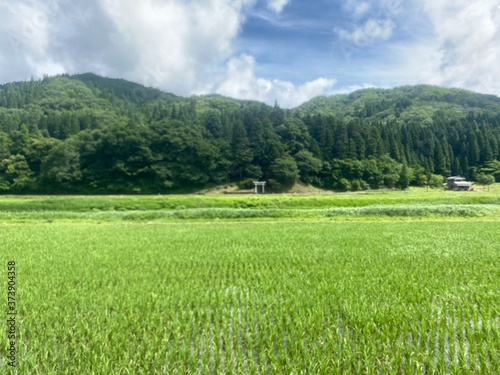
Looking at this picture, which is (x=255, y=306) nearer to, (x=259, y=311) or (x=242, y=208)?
(x=259, y=311)

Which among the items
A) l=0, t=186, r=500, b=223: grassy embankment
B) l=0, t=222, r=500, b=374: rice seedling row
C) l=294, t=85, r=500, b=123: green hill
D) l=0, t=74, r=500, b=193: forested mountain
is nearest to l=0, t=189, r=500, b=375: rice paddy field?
l=0, t=222, r=500, b=374: rice seedling row

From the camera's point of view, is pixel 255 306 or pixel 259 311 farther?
pixel 255 306

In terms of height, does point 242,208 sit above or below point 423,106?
below

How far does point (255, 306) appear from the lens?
7.91m

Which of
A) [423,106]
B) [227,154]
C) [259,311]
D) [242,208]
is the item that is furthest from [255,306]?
[423,106]

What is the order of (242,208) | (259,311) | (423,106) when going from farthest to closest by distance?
(423,106)
(242,208)
(259,311)

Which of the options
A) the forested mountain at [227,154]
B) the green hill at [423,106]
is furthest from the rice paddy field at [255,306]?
the green hill at [423,106]

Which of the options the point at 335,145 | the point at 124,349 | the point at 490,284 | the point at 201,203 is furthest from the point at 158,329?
the point at 335,145

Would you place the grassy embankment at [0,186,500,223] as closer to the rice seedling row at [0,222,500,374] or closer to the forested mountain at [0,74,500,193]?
the rice seedling row at [0,222,500,374]

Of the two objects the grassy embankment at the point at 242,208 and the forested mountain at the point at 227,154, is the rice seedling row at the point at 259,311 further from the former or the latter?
the forested mountain at the point at 227,154

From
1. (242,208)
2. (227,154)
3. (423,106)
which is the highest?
(423,106)

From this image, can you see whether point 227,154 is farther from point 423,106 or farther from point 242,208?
point 423,106

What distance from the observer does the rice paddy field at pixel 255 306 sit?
542 centimetres

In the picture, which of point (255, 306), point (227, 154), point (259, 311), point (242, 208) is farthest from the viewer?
point (227, 154)
